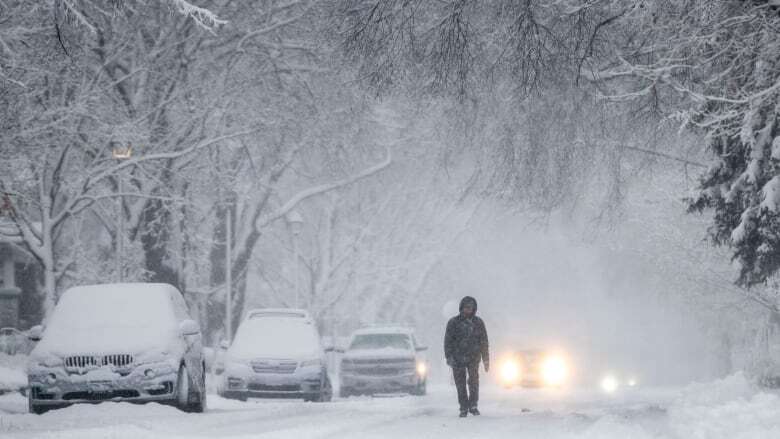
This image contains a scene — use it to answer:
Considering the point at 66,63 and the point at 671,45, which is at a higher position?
the point at 66,63

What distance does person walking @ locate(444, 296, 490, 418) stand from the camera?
16750 mm

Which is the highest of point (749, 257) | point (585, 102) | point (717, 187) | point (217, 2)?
point (217, 2)

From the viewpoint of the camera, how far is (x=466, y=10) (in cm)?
1638

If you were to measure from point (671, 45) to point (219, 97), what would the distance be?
49.8 ft

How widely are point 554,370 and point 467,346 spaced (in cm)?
1853

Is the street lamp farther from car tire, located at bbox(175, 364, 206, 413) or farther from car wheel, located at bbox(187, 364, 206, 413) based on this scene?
car tire, located at bbox(175, 364, 206, 413)

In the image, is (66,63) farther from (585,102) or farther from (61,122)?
(585,102)

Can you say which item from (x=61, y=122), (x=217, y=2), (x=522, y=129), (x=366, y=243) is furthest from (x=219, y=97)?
(x=366, y=243)

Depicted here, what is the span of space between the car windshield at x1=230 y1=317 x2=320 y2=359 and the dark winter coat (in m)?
6.58

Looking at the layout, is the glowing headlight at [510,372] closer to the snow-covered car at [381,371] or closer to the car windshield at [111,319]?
the snow-covered car at [381,371]

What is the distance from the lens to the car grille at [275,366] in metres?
22.7

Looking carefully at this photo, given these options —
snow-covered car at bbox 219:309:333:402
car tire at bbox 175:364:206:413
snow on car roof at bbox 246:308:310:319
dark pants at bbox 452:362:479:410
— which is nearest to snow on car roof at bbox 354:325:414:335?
snow on car roof at bbox 246:308:310:319

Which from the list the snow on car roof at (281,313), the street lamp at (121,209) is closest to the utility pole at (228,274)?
the street lamp at (121,209)

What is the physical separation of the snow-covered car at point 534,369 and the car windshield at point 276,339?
11.7 metres
